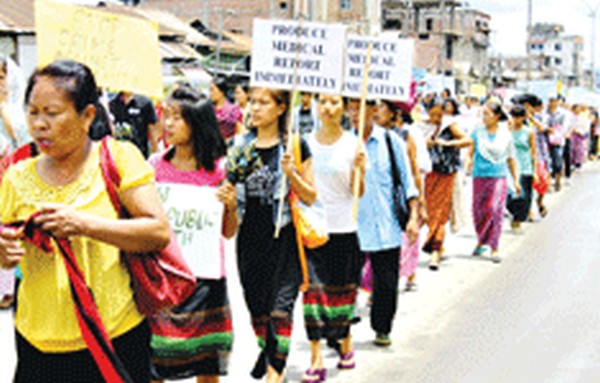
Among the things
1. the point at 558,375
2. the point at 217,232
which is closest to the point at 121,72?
the point at 217,232

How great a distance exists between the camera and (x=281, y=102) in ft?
16.6

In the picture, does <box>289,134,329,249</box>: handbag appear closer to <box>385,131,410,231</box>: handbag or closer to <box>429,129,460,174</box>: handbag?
<box>385,131,410,231</box>: handbag

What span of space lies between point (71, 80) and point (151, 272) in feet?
2.20

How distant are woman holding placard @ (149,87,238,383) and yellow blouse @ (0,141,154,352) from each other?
5.04ft

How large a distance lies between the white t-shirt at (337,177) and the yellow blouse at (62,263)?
8.94 ft

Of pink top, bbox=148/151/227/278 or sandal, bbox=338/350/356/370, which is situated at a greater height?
pink top, bbox=148/151/227/278

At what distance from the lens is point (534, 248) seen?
11078 mm

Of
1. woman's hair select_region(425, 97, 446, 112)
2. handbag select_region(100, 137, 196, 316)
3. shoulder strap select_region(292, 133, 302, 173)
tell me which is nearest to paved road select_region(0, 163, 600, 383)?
shoulder strap select_region(292, 133, 302, 173)

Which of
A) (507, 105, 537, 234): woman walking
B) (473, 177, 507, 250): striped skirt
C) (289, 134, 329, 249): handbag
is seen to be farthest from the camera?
(507, 105, 537, 234): woman walking

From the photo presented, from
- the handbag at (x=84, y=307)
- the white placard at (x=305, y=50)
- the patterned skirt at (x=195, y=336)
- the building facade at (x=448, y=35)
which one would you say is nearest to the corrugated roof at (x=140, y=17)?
the white placard at (x=305, y=50)

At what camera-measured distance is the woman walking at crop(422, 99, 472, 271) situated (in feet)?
30.4

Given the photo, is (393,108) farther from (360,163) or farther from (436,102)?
(436,102)

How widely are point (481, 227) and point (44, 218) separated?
8.21m

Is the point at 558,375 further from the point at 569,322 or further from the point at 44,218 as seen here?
the point at 44,218
